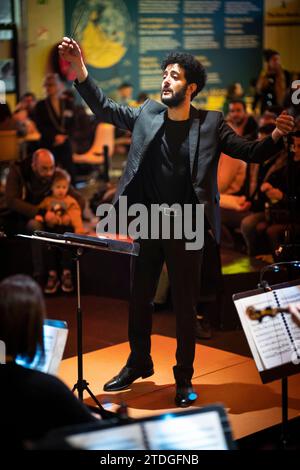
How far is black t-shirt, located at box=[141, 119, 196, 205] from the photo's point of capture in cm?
423

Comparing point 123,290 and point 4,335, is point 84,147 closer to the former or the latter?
point 123,290

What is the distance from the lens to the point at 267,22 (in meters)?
11.1

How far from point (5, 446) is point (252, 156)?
2.13 meters

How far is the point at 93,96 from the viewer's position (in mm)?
→ 4230

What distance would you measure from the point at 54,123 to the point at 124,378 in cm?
507

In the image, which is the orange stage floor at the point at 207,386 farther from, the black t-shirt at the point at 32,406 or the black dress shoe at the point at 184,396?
the black t-shirt at the point at 32,406

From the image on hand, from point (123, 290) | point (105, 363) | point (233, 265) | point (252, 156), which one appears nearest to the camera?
point (252, 156)

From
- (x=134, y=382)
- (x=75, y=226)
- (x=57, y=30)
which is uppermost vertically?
(x=57, y=30)

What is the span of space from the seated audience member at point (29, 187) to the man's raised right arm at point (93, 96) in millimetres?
2726

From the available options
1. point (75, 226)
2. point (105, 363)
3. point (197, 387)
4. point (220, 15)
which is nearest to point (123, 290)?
point (75, 226)

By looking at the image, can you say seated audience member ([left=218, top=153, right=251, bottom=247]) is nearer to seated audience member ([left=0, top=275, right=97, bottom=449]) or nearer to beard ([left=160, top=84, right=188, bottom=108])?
beard ([left=160, top=84, right=188, bottom=108])

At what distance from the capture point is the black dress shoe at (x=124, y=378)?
14.7 feet

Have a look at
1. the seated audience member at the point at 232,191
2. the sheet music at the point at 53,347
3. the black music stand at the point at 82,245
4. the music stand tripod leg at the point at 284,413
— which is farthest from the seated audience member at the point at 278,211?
the sheet music at the point at 53,347

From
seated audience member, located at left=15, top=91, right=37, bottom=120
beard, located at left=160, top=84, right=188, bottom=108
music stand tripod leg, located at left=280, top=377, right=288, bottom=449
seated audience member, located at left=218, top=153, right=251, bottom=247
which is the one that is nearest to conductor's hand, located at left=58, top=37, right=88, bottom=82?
beard, located at left=160, top=84, right=188, bottom=108
